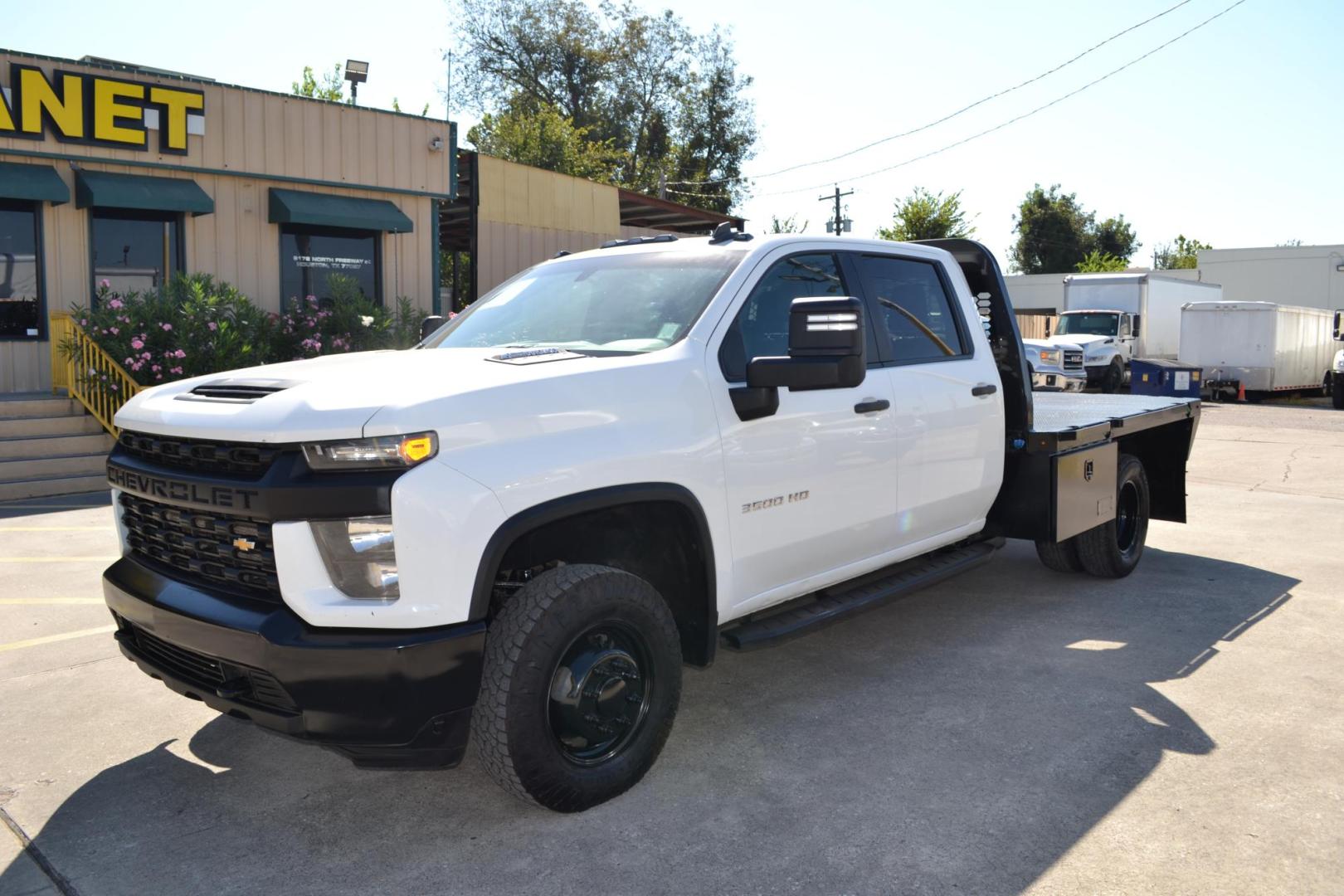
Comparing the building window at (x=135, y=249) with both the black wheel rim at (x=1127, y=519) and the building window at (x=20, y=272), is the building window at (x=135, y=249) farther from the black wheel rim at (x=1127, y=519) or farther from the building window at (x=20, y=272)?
the black wheel rim at (x=1127, y=519)

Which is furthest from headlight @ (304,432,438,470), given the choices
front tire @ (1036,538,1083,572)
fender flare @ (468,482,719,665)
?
front tire @ (1036,538,1083,572)

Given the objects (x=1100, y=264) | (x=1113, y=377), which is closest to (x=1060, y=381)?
(x=1113, y=377)

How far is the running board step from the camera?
4035mm

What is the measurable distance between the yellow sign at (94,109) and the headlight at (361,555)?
1269 cm

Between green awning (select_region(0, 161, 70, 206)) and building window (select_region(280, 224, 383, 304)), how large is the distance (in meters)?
3.06

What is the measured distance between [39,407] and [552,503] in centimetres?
1121

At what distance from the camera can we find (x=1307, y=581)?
670 cm

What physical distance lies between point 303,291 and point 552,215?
6.50 metres

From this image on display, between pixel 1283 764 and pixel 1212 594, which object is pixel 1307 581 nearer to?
pixel 1212 594

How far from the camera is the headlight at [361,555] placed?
2.95m

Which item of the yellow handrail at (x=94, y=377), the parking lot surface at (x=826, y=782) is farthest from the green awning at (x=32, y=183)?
the parking lot surface at (x=826, y=782)

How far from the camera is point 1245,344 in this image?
23906 millimetres

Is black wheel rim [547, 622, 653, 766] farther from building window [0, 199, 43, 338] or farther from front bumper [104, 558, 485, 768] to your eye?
building window [0, 199, 43, 338]

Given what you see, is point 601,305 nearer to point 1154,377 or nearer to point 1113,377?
point 1154,377
